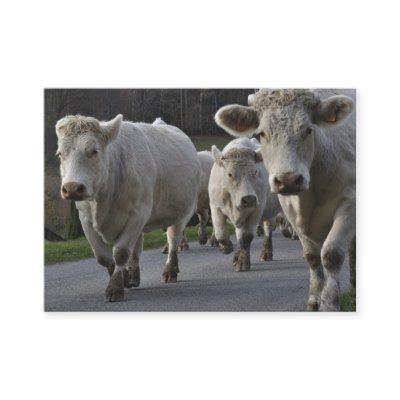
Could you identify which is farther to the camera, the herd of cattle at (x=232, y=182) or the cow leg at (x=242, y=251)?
the cow leg at (x=242, y=251)

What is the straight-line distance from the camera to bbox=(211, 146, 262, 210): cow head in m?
7.12

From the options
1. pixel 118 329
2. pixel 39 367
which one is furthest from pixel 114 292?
pixel 39 367

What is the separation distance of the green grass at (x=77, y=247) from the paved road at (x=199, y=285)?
0.16 feet

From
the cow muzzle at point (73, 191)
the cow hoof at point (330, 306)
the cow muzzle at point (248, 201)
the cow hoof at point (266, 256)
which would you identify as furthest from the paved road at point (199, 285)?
the cow muzzle at point (73, 191)

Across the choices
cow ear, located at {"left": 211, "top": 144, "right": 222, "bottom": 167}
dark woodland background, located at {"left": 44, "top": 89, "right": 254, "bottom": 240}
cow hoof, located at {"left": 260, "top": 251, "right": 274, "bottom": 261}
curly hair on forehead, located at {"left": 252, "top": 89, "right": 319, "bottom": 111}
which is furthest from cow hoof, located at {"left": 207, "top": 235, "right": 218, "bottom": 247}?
curly hair on forehead, located at {"left": 252, "top": 89, "right": 319, "bottom": 111}

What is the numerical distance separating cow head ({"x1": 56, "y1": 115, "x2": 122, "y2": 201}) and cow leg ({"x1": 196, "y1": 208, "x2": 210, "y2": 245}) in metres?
1.00

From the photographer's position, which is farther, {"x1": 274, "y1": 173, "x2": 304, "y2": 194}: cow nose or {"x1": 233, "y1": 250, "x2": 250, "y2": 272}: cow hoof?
{"x1": 233, "y1": 250, "x2": 250, "y2": 272}: cow hoof

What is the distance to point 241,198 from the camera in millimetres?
7250

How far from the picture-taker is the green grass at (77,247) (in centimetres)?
637

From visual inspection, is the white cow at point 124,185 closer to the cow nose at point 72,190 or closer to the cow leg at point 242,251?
the cow nose at point 72,190

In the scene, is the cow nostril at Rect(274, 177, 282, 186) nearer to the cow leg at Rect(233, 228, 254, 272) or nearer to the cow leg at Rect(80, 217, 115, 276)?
Result: the cow leg at Rect(233, 228, 254, 272)

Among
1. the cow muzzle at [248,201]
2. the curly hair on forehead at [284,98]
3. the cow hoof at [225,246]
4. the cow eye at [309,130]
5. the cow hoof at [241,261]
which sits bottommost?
the cow hoof at [241,261]

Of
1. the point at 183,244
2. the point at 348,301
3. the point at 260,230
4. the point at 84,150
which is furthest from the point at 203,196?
the point at 348,301
